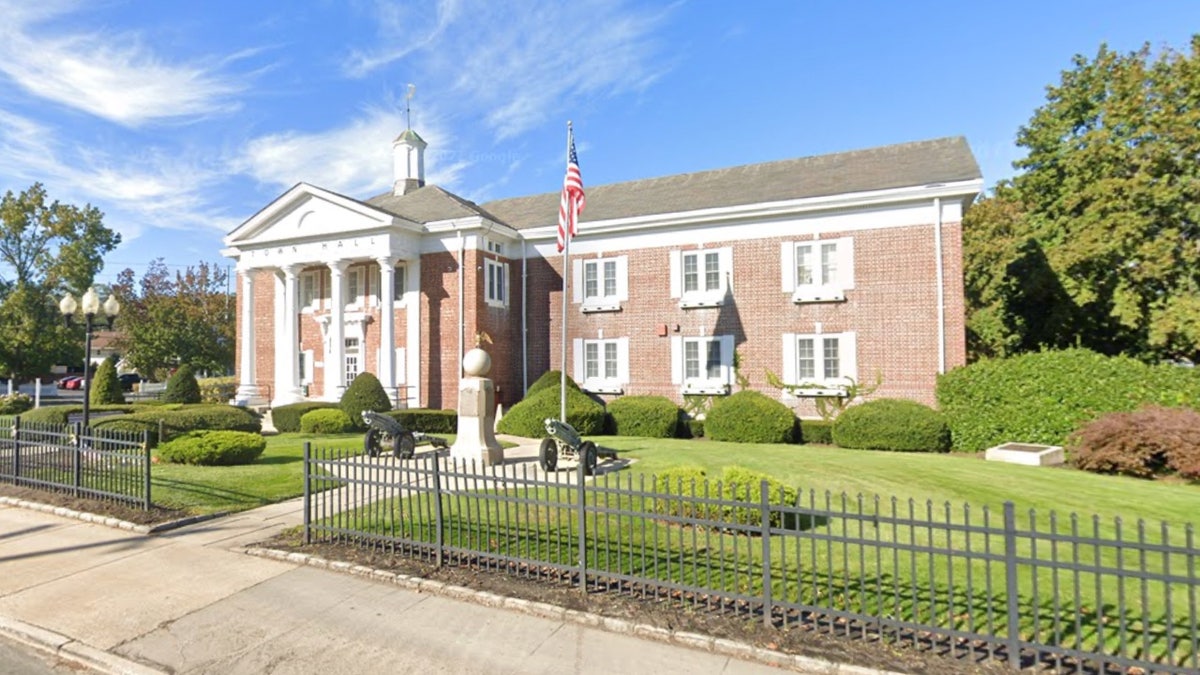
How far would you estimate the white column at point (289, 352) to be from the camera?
77.6ft

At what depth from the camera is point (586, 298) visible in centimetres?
2306

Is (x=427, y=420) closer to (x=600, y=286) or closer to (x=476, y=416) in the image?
(x=600, y=286)

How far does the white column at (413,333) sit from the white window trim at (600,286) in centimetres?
597

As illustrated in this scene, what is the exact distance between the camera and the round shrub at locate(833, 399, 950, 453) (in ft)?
53.0

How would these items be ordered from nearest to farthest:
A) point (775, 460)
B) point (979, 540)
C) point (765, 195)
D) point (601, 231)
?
point (979, 540)
point (775, 460)
point (765, 195)
point (601, 231)

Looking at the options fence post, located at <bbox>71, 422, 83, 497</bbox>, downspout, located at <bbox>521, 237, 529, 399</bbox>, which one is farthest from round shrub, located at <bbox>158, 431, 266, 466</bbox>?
downspout, located at <bbox>521, 237, 529, 399</bbox>

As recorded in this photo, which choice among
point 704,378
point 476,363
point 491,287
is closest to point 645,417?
point 704,378

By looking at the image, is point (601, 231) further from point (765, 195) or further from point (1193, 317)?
point (1193, 317)

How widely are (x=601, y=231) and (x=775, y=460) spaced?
12.1 m

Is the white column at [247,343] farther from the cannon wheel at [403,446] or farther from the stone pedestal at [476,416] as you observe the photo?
the stone pedestal at [476,416]

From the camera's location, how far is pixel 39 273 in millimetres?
36281

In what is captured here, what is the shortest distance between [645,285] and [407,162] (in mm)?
15524

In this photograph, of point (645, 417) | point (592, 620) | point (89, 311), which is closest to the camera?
point (592, 620)

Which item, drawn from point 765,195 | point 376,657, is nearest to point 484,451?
point 376,657
